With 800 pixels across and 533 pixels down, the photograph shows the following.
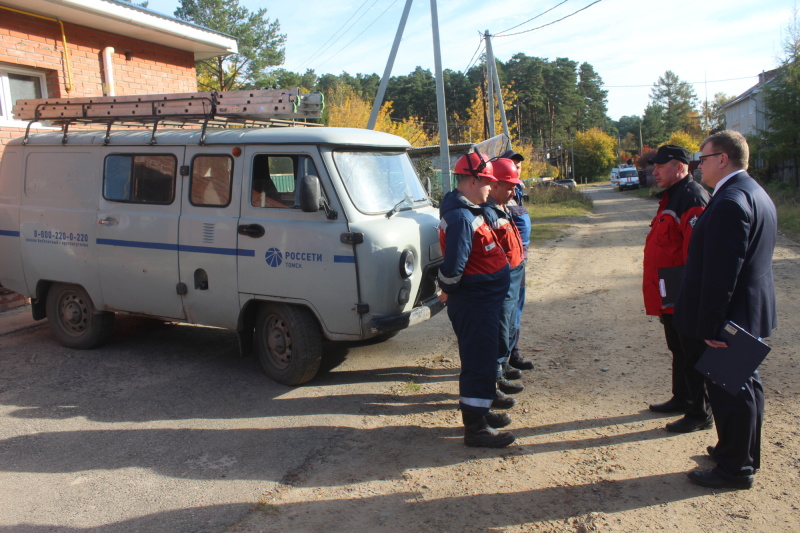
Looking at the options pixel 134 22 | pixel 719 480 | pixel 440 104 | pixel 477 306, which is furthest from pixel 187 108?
pixel 440 104

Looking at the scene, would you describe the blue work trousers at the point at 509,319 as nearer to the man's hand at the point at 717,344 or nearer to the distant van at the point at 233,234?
the distant van at the point at 233,234

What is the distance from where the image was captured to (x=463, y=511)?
350 cm

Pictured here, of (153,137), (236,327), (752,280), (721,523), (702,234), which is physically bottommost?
(721,523)

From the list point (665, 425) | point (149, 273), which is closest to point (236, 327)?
point (149, 273)

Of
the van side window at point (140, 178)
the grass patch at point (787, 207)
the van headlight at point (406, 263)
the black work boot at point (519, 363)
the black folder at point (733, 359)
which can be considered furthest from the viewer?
the grass patch at point (787, 207)

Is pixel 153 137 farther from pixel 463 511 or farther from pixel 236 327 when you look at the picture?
pixel 463 511

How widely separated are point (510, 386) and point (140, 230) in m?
3.89

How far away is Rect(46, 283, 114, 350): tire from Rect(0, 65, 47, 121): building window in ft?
11.8

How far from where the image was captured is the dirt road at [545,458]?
341 centimetres

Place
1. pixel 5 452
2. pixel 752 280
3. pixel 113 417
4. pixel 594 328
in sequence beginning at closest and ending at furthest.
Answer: pixel 752 280, pixel 5 452, pixel 113 417, pixel 594 328

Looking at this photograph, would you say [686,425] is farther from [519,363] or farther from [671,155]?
[671,155]

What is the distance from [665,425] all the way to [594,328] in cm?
282

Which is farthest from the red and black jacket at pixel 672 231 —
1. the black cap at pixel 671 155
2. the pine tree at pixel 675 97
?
the pine tree at pixel 675 97

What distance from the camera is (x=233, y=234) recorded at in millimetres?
5559
